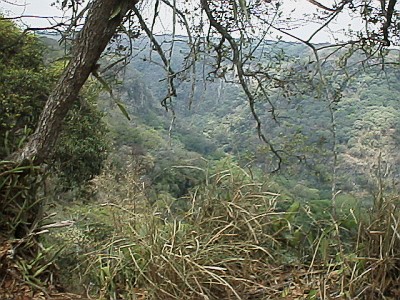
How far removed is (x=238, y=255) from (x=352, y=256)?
24 cm

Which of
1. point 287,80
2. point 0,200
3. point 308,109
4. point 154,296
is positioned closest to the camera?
point 154,296

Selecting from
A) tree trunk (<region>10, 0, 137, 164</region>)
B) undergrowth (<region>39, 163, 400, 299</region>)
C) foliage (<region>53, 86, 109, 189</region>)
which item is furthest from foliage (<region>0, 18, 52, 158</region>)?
Answer: undergrowth (<region>39, 163, 400, 299</region>)

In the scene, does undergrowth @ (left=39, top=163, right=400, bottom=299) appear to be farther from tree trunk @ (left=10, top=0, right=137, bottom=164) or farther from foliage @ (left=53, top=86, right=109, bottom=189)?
foliage @ (left=53, top=86, right=109, bottom=189)

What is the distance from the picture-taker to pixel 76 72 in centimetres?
128

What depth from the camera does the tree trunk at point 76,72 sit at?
1259mm

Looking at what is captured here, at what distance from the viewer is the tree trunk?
4.13 feet

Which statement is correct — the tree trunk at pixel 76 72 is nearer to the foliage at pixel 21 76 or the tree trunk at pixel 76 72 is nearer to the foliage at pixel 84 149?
the foliage at pixel 21 76

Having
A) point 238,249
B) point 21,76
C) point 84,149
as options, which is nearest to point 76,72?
point 238,249

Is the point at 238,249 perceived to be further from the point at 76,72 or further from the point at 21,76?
the point at 21,76

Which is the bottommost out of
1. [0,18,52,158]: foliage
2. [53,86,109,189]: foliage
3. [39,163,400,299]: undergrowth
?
[53,86,109,189]: foliage

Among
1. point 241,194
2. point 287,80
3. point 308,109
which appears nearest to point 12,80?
point 308,109

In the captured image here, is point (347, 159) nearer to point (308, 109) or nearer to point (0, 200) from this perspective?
point (308, 109)

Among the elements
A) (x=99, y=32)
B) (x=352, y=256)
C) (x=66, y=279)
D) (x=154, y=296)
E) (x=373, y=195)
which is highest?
(x=99, y=32)

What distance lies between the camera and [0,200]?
1.26m
